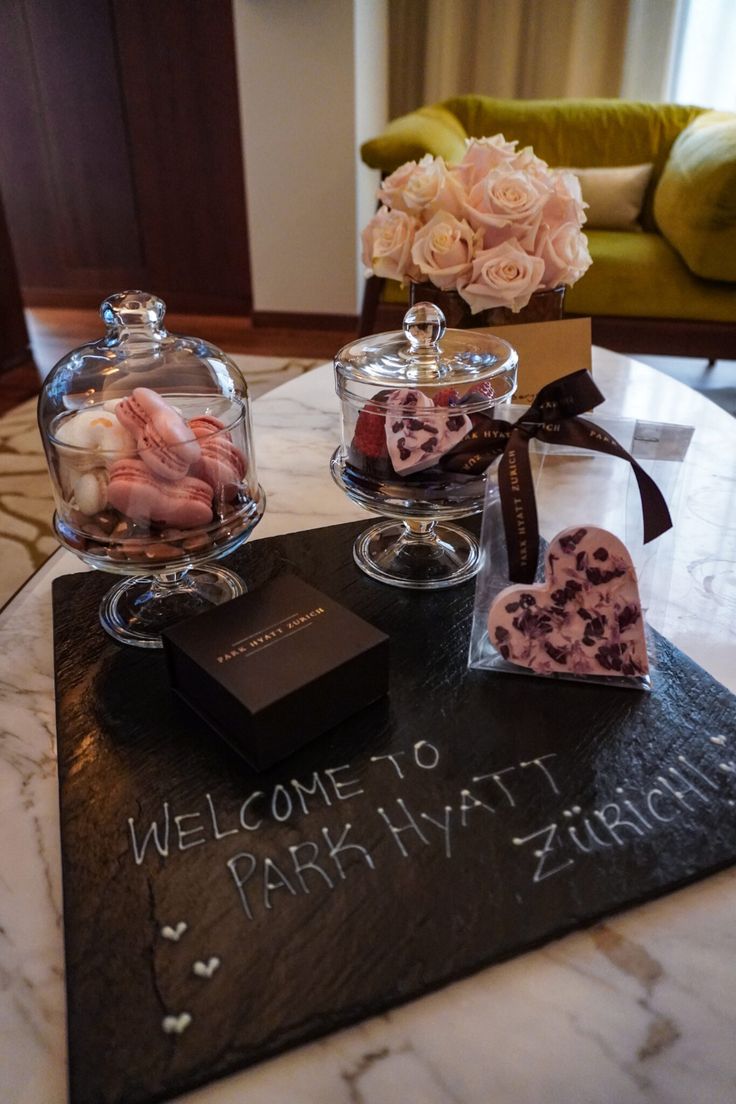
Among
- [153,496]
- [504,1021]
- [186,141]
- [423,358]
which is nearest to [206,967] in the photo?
[504,1021]

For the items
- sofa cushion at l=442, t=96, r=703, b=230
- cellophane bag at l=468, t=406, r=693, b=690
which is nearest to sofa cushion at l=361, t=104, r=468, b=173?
sofa cushion at l=442, t=96, r=703, b=230

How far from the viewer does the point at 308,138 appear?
289cm

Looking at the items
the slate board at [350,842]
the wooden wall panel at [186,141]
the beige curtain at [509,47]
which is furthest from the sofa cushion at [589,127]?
the slate board at [350,842]

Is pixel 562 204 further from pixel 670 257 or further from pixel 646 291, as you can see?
pixel 670 257

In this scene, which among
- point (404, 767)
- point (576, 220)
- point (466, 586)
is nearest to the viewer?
point (404, 767)

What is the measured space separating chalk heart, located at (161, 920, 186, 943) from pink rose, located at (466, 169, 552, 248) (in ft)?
2.74

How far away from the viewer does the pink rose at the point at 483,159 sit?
3.26ft

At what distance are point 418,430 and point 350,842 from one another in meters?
0.37

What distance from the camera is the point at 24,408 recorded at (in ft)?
8.41

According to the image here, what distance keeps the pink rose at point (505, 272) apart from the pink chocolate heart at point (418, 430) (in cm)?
32

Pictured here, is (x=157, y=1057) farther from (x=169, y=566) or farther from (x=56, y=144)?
(x=56, y=144)

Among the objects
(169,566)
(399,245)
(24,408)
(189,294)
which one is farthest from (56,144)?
(169,566)

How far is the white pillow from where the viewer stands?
8.38 ft

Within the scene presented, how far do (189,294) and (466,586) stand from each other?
3.15m
